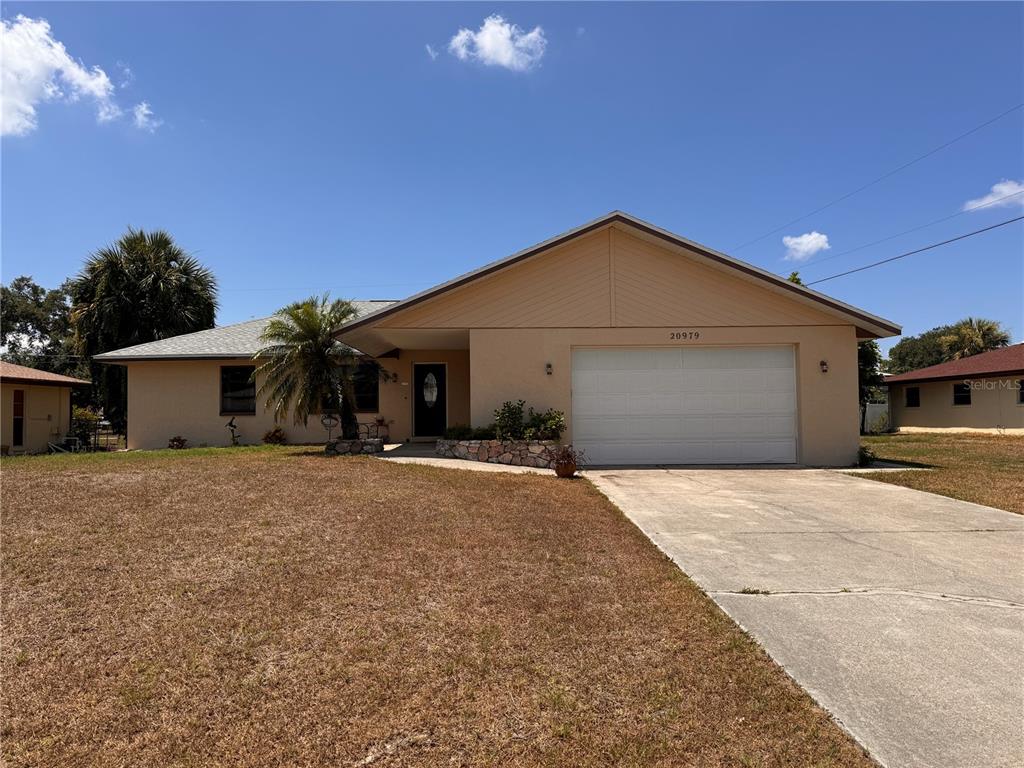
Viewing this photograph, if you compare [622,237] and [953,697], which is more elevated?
[622,237]

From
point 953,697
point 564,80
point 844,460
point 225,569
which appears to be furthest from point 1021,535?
point 564,80

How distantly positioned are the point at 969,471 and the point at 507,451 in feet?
29.6

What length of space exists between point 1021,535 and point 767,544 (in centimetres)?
288

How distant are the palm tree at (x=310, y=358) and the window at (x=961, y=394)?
24.7 m

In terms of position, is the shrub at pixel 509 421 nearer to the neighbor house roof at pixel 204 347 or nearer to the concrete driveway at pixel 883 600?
the concrete driveway at pixel 883 600

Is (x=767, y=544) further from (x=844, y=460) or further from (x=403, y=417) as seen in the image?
(x=403, y=417)

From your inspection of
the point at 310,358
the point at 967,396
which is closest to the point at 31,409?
the point at 310,358

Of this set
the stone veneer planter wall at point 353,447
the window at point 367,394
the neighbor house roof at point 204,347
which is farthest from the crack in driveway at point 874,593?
the window at point 367,394

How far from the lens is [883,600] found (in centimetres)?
420

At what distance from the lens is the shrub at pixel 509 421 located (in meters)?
11.8

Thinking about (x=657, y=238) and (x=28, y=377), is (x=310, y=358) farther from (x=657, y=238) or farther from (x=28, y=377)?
(x=28, y=377)

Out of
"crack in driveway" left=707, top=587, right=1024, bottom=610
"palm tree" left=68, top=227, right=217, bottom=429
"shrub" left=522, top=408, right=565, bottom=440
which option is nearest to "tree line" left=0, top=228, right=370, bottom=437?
"palm tree" left=68, top=227, right=217, bottom=429

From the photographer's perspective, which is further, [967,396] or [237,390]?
[967,396]

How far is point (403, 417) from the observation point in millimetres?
Answer: 16625
